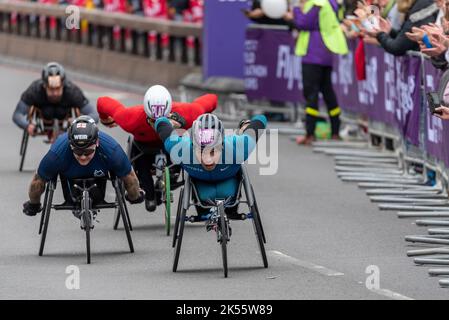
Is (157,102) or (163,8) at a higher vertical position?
(157,102)

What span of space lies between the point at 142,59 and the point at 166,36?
4.84ft

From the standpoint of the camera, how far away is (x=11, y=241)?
1563 centimetres

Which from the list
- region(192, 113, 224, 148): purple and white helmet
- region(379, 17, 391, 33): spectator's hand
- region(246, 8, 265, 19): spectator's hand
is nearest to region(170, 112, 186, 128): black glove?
region(192, 113, 224, 148): purple and white helmet

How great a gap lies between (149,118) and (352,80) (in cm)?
858

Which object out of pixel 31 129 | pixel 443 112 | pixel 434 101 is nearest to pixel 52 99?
pixel 31 129

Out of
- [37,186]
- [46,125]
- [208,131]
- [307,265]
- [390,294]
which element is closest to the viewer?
[390,294]

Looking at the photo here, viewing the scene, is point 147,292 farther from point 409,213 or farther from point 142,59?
point 142,59

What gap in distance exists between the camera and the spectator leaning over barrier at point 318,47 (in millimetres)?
23531

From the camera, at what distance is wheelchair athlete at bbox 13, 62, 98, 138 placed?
19.9 m

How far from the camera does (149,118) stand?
15.9 m

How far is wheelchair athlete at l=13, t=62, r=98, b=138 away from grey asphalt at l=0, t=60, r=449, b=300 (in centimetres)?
76

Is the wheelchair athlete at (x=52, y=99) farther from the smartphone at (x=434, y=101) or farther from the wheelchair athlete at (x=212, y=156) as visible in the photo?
the wheelchair athlete at (x=212, y=156)

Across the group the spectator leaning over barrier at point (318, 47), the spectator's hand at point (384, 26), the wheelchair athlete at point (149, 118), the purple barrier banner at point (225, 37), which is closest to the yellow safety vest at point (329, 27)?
the spectator leaning over barrier at point (318, 47)

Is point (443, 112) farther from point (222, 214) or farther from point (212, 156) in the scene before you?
point (222, 214)
